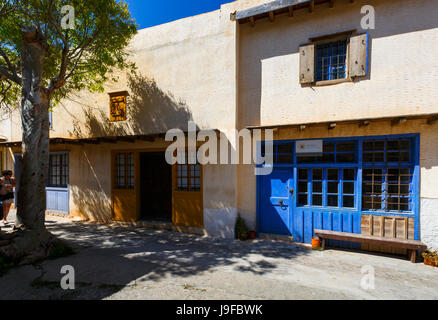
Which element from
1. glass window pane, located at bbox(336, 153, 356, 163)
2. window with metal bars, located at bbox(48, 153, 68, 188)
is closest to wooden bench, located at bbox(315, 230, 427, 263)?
glass window pane, located at bbox(336, 153, 356, 163)

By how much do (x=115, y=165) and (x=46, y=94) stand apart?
11.6ft

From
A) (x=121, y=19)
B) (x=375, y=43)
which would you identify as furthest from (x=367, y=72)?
(x=121, y=19)

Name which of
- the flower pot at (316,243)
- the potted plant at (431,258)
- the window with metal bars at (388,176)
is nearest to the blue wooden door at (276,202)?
the flower pot at (316,243)

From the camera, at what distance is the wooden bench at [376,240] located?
16.9 ft

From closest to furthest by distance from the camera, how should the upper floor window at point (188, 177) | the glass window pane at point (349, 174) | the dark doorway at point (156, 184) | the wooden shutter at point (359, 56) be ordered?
the wooden shutter at point (359, 56)
the glass window pane at point (349, 174)
the upper floor window at point (188, 177)
the dark doorway at point (156, 184)

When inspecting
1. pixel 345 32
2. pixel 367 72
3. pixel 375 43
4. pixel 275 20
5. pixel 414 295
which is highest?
pixel 275 20

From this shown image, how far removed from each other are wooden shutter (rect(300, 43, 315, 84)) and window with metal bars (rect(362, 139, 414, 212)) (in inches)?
90.0

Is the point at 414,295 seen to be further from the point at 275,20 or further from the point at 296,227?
the point at 275,20

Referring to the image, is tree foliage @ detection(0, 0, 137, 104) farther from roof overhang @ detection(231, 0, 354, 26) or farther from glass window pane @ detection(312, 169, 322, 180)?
glass window pane @ detection(312, 169, 322, 180)

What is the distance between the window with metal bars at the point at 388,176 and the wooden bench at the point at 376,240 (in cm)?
78

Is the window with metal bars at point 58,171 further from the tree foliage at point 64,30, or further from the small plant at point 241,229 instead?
the small plant at point 241,229

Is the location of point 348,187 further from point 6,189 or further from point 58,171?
point 58,171

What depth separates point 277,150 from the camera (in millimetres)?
6887

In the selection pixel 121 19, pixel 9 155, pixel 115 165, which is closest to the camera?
pixel 121 19
